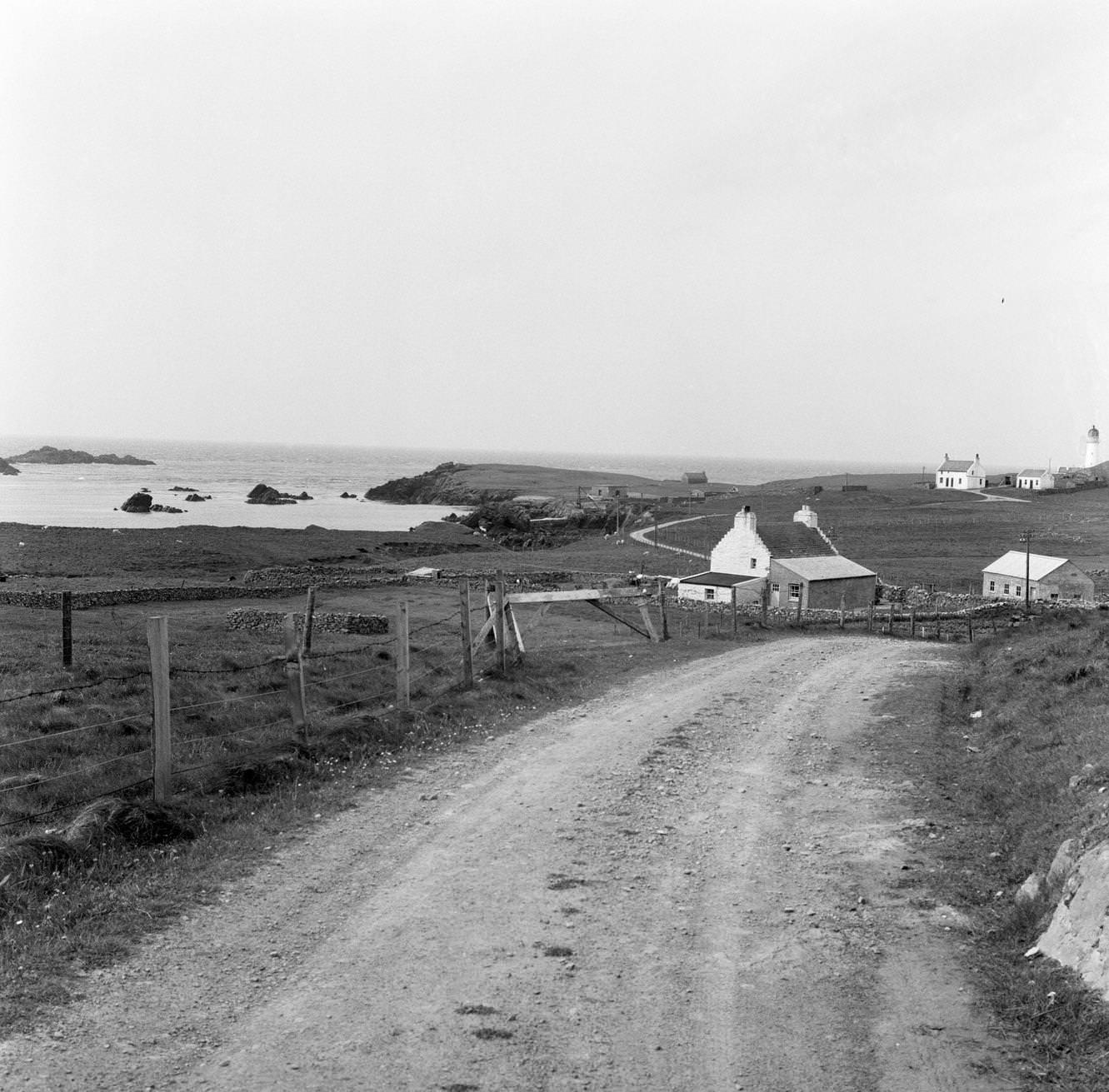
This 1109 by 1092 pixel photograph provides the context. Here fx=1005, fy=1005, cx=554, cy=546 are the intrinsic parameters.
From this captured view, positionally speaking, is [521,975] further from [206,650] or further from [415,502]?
[415,502]

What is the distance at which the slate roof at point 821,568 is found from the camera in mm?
51812

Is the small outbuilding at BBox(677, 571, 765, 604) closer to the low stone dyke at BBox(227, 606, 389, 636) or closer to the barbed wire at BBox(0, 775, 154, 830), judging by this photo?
the low stone dyke at BBox(227, 606, 389, 636)

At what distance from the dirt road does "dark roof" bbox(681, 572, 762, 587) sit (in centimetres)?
4159

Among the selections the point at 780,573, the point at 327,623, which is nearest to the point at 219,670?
the point at 327,623

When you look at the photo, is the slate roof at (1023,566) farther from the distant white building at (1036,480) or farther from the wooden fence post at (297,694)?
the distant white building at (1036,480)

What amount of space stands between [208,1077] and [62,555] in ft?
246

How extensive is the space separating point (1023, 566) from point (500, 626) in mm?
46910

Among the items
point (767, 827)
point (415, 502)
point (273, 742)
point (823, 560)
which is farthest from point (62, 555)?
point (415, 502)

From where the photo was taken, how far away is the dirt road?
6238 millimetres

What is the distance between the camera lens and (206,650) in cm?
2316

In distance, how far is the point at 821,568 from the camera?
Answer: 173 feet

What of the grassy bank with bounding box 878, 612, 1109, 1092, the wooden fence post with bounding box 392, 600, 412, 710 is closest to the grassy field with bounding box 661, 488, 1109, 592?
the grassy bank with bounding box 878, 612, 1109, 1092

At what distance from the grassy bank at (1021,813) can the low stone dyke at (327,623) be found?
59.0 feet

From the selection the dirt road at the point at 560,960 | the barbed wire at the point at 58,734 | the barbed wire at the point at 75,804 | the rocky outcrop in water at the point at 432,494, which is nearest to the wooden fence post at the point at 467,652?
the dirt road at the point at 560,960
